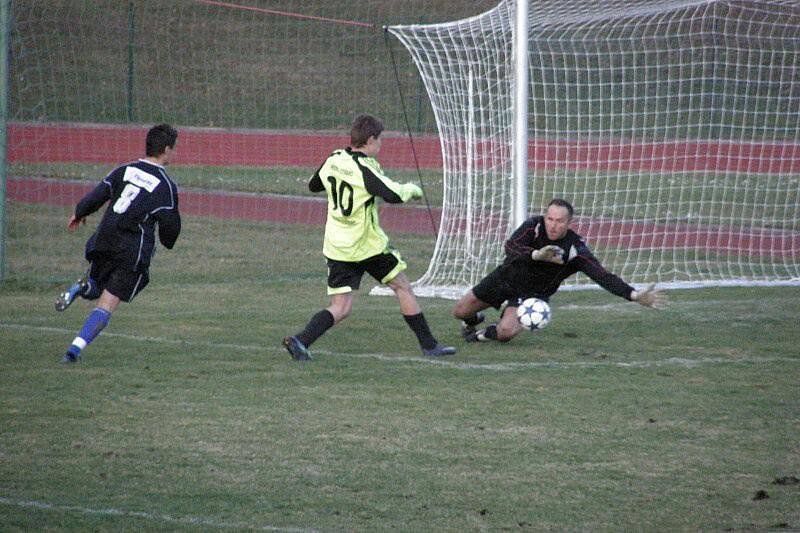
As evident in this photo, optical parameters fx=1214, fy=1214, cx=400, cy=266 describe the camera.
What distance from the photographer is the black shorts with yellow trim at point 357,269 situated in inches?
320

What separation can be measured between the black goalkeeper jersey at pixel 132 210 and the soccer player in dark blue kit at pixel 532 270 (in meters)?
2.39

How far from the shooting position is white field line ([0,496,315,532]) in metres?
4.67

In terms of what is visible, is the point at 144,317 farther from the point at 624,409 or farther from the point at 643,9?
the point at 643,9

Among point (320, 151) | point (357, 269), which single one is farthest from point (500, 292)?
point (320, 151)

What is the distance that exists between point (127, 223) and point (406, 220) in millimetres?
11172

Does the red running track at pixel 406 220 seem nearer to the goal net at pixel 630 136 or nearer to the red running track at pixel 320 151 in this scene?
the goal net at pixel 630 136

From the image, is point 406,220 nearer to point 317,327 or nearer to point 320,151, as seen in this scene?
point 320,151

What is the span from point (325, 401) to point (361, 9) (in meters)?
25.7

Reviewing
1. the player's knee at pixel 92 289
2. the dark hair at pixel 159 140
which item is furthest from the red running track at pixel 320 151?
the player's knee at pixel 92 289

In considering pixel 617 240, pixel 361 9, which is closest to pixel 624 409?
pixel 617 240

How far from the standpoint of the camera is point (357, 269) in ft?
26.8

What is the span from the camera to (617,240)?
1531 cm

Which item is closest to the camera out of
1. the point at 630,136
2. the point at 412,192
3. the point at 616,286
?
the point at 412,192

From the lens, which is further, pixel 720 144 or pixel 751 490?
pixel 720 144
